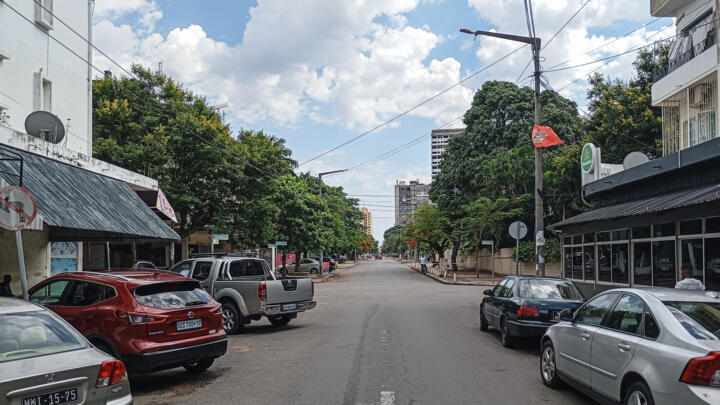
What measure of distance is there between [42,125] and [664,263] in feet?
51.7

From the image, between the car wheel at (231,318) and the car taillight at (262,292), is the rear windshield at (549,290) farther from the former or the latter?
the car wheel at (231,318)

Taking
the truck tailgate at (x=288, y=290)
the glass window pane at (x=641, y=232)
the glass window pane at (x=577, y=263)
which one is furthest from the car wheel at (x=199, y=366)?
the glass window pane at (x=577, y=263)

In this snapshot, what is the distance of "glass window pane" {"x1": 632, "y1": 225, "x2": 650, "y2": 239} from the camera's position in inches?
594

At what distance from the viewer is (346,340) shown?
12312mm

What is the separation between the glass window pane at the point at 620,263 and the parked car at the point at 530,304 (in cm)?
536

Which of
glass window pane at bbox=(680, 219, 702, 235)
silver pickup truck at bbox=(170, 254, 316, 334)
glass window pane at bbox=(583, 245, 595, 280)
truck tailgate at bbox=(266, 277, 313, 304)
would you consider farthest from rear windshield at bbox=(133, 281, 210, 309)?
glass window pane at bbox=(583, 245, 595, 280)

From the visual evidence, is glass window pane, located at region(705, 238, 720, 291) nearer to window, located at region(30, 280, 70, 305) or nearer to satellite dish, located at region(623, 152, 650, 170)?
satellite dish, located at region(623, 152, 650, 170)

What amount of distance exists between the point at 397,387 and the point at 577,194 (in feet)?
89.4

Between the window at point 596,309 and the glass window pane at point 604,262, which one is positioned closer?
the window at point 596,309

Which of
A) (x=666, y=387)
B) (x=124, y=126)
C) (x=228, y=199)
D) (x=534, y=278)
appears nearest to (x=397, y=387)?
(x=666, y=387)

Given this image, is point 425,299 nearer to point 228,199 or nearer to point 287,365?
point 228,199

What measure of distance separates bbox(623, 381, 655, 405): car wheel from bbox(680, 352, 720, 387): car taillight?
0.50 meters

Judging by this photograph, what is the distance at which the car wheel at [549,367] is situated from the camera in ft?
26.0

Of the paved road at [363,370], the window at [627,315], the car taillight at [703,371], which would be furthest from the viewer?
the paved road at [363,370]
